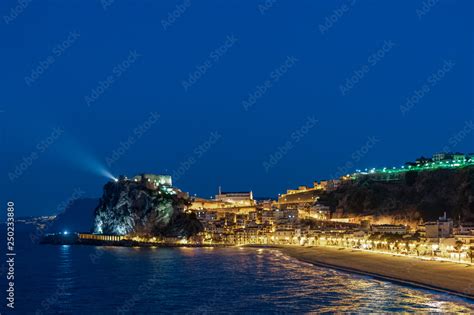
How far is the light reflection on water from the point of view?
3497 centimetres

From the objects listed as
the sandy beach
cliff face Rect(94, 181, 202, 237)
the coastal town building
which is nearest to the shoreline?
the sandy beach

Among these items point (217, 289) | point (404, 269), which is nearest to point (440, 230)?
point (404, 269)

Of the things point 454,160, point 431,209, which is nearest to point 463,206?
point 431,209

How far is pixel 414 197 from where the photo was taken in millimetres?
94438

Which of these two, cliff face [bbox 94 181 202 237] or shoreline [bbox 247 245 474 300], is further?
cliff face [bbox 94 181 202 237]

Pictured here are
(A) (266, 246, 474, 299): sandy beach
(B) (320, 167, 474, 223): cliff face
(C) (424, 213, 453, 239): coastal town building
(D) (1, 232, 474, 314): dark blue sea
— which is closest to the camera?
(D) (1, 232, 474, 314): dark blue sea

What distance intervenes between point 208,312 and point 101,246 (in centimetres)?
6939

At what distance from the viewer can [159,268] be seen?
5809 cm

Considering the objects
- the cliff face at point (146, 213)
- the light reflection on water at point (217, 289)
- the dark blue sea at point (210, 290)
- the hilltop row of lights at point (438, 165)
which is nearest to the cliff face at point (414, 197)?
the hilltop row of lights at point (438, 165)

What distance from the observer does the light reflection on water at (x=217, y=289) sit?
35.0 meters

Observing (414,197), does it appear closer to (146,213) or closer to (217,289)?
(146,213)

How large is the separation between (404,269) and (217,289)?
16959 millimetres

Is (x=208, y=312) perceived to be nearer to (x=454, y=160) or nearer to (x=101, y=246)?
(x=101, y=246)

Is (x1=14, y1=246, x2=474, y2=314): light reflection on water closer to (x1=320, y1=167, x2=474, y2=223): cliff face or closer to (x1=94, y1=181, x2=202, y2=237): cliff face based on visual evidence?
(x1=94, y1=181, x2=202, y2=237): cliff face
